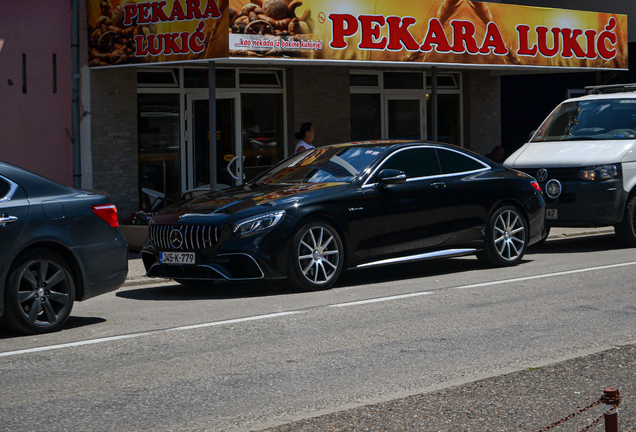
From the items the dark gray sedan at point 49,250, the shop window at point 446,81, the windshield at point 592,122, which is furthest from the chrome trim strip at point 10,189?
the shop window at point 446,81

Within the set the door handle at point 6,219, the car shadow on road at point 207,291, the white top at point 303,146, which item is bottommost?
the car shadow on road at point 207,291

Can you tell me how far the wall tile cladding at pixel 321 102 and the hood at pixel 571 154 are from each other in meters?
5.08

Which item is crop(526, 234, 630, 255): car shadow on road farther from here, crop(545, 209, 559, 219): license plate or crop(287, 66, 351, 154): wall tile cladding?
crop(287, 66, 351, 154): wall tile cladding

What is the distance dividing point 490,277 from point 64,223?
16.4 feet

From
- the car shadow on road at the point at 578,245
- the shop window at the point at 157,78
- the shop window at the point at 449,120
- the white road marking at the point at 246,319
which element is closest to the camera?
the white road marking at the point at 246,319

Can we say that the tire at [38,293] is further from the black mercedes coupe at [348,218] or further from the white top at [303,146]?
the white top at [303,146]

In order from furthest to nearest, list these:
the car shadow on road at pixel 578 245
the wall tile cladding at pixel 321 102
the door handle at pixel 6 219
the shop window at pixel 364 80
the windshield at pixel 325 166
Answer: the shop window at pixel 364 80
the wall tile cladding at pixel 321 102
the car shadow on road at pixel 578 245
the windshield at pixel 325 166
the door handle at pixel 6 219

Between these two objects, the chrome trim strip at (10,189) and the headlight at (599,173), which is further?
the headlight at (599,173)

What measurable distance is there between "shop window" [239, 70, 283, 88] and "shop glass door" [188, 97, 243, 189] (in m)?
0.41

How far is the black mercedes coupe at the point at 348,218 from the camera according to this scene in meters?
9.50

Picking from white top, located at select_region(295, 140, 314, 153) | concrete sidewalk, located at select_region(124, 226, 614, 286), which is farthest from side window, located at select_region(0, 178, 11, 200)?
white top, located at select_region(295, 140, 314, 153)

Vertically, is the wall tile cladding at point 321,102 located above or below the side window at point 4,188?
above

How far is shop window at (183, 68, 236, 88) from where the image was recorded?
1691 centimetres

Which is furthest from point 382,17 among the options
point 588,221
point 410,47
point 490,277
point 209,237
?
point 209,237
